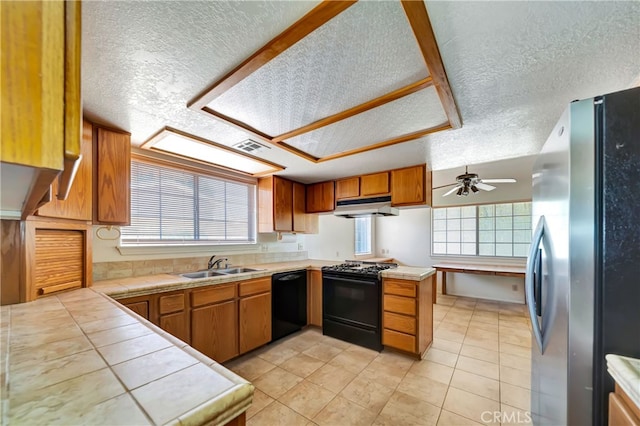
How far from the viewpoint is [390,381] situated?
219 centimetres

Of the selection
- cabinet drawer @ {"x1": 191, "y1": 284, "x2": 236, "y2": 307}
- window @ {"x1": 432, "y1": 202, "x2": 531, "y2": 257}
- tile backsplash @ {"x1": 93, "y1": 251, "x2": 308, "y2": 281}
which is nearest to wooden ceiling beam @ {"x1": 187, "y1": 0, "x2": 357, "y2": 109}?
cabinet drawer @ {"x1": 191, "y1": 284, "x2": 236, "y2": 307}

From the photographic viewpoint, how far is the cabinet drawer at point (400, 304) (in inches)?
102

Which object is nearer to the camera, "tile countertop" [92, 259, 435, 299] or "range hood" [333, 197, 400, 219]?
"tile countertop" [92, 259, 435, 299]

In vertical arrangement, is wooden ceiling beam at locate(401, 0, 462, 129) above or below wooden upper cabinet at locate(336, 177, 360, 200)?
above

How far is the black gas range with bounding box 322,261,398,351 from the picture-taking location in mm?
2791

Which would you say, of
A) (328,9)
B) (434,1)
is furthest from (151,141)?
(434,1)

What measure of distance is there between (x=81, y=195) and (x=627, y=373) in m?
2.81

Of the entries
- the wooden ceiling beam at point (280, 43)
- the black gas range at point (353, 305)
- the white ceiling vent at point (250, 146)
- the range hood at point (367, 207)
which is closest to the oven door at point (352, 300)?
the black gas range at point (353, 305)

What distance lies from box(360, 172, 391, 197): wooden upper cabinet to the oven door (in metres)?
1.19

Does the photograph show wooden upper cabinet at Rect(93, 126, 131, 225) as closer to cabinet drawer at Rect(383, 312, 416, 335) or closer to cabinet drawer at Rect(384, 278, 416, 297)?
cabinet drawer at Rect(384, 278, 416, 297)

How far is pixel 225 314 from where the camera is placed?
2.44 meters

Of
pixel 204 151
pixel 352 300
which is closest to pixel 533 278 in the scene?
pixel 352 300

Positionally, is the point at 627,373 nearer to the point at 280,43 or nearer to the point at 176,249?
the point at 280,43

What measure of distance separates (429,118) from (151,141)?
2.40m
